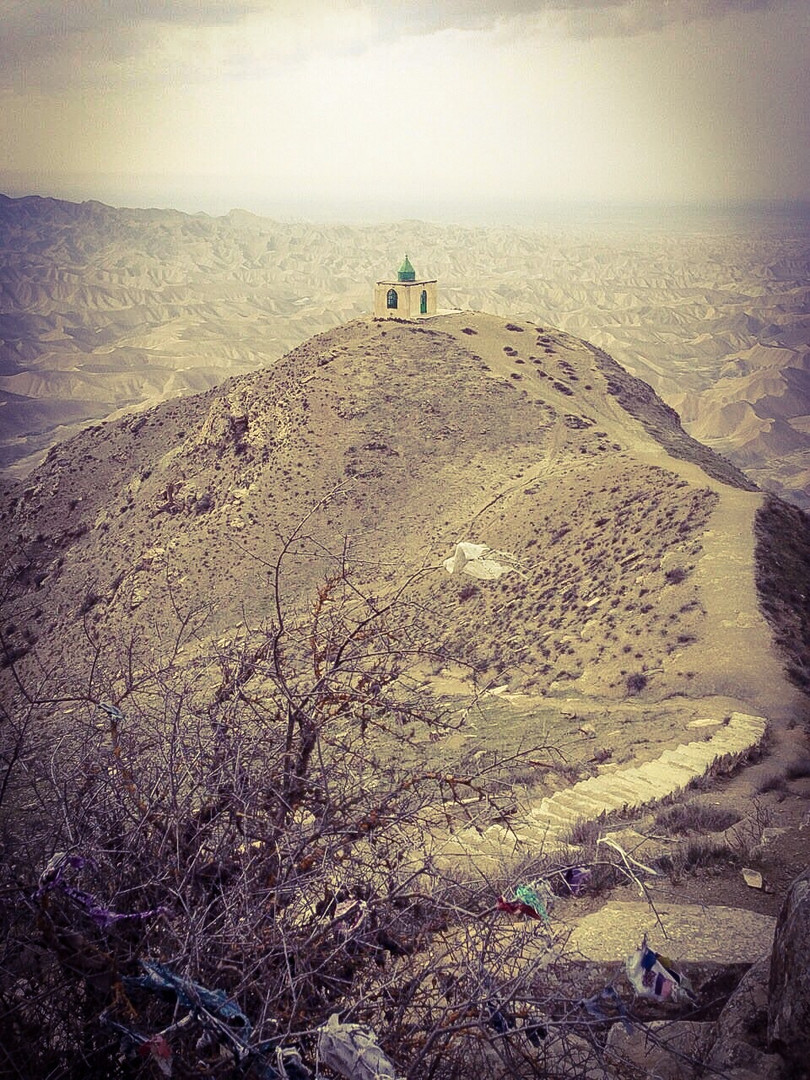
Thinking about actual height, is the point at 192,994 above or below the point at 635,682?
above

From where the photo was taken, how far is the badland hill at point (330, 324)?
9825 centimetres

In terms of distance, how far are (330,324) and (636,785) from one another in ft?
474

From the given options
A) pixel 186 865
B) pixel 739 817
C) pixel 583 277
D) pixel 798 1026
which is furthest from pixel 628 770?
pixel 583 277

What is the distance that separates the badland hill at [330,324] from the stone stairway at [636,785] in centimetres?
6274

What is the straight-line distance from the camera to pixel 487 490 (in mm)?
27984

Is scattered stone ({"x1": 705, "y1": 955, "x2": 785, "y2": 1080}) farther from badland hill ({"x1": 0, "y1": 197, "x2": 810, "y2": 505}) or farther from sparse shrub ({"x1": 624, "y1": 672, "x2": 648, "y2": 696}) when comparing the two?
badland hill ({"x1": 0, "y1": 197, "x2": 810, "y2": 505})

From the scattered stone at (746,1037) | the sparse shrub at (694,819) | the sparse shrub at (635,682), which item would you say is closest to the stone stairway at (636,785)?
the sparse shrub at (694,819)

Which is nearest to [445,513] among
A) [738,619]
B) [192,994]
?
[738,619]

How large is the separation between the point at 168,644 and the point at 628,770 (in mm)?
15954

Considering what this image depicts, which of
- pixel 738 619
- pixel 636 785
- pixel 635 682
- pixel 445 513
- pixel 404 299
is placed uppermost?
pixel 404 299

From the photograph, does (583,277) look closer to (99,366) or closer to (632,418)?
(99,366)

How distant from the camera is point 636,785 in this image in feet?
33.3

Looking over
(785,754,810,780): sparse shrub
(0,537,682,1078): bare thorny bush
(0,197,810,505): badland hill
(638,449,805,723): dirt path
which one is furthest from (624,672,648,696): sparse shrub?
(0,197,810,505): badland hill

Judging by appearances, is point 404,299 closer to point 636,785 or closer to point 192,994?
point 636,785
